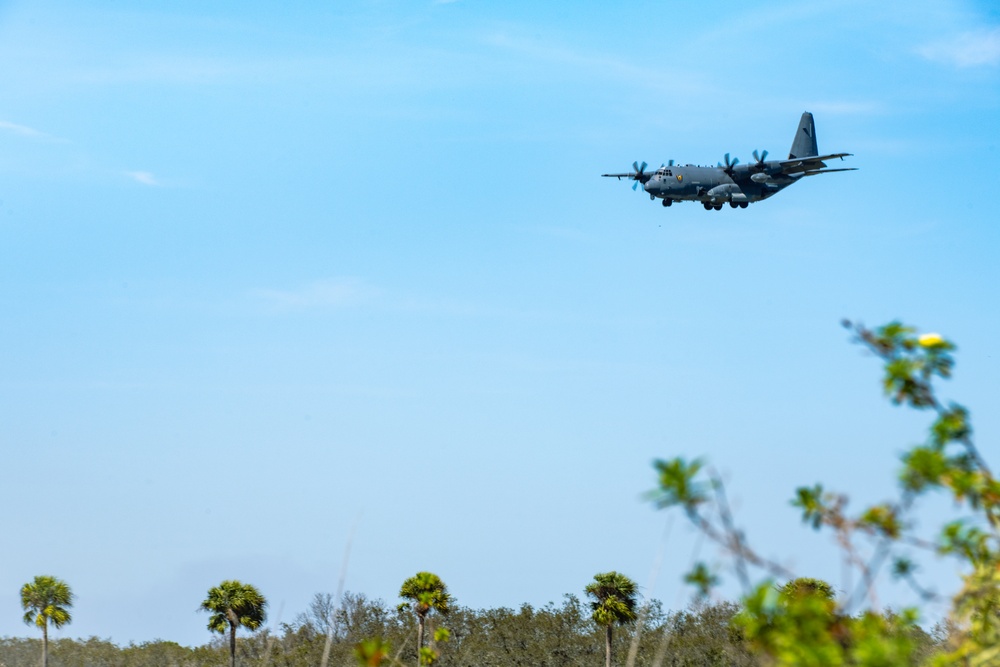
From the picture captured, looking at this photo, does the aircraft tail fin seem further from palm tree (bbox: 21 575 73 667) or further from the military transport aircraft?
palm tree (bbox: 21 575 73 667)

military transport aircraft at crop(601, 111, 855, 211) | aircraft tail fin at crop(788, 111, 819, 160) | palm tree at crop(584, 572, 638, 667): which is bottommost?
palm tree at crop(584, 572, 638, 667)

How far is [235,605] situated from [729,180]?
3088 centimetres

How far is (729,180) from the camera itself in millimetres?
67375

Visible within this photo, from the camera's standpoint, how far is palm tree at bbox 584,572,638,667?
64062mm

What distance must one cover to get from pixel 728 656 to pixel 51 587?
38.5m

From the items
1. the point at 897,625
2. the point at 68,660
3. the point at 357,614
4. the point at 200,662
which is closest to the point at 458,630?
the point at 357,614

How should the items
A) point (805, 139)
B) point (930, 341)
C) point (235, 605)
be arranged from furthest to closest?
point (805, 139) < point (235, 605) < point (930, 341)

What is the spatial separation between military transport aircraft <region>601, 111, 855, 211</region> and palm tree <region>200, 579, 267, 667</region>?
26501 mm

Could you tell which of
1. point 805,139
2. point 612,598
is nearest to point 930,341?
point 612,598

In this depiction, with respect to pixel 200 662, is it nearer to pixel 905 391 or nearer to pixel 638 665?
pixel 638 665

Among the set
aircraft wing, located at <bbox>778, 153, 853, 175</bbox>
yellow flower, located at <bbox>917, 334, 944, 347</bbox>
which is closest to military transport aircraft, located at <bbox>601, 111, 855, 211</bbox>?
aircraft wing, located at <bbox>778, 153, 853, 175</bbox>

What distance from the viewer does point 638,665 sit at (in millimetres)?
79562

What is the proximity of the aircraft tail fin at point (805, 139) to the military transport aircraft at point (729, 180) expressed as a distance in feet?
53.8

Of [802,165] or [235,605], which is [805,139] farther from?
[235,605]
